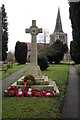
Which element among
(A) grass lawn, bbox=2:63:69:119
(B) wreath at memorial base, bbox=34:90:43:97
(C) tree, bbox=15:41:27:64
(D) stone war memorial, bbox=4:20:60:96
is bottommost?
(A) grass lawn, bbox=2:63:69:119

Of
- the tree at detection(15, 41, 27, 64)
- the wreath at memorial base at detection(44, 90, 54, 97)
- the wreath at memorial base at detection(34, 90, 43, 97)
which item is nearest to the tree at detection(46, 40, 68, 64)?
the tree at detection(15, 41, 27, 64)

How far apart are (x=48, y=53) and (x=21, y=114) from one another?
38.1 meters

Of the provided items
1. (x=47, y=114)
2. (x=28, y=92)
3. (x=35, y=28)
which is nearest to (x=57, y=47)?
(x=35, y=28)

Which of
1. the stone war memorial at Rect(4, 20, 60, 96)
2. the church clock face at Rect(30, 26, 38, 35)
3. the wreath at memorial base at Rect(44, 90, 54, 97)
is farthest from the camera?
the church clock face at Rect(30, 26, 38, 35)

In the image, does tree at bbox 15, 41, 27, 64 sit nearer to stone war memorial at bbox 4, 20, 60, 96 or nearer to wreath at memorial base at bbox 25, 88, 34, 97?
stone war memorial at bbox 4, 20, 60, 96

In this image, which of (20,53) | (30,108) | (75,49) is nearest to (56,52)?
(20,53)

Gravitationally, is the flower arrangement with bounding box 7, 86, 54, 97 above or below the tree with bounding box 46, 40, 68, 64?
below

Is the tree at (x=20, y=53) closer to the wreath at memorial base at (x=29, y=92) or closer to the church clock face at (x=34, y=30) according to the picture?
the church clock face at (x=34, y=30)

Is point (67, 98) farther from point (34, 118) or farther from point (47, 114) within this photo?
point (34, 118)

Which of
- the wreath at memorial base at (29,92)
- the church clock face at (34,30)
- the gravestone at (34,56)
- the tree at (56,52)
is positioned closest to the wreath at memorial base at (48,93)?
the wreath at memorial base at (29,92)

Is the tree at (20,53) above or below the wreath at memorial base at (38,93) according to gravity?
above

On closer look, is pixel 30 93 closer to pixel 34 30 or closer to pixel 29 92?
pixel 29 92

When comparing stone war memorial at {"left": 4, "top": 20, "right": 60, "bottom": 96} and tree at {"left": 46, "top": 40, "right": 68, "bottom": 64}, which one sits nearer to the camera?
stone war memorial at {"left": 4, "top": 20, "right": 60, "bottom": 96}

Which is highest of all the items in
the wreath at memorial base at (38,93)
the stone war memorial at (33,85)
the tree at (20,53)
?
the tree at (20,53)
